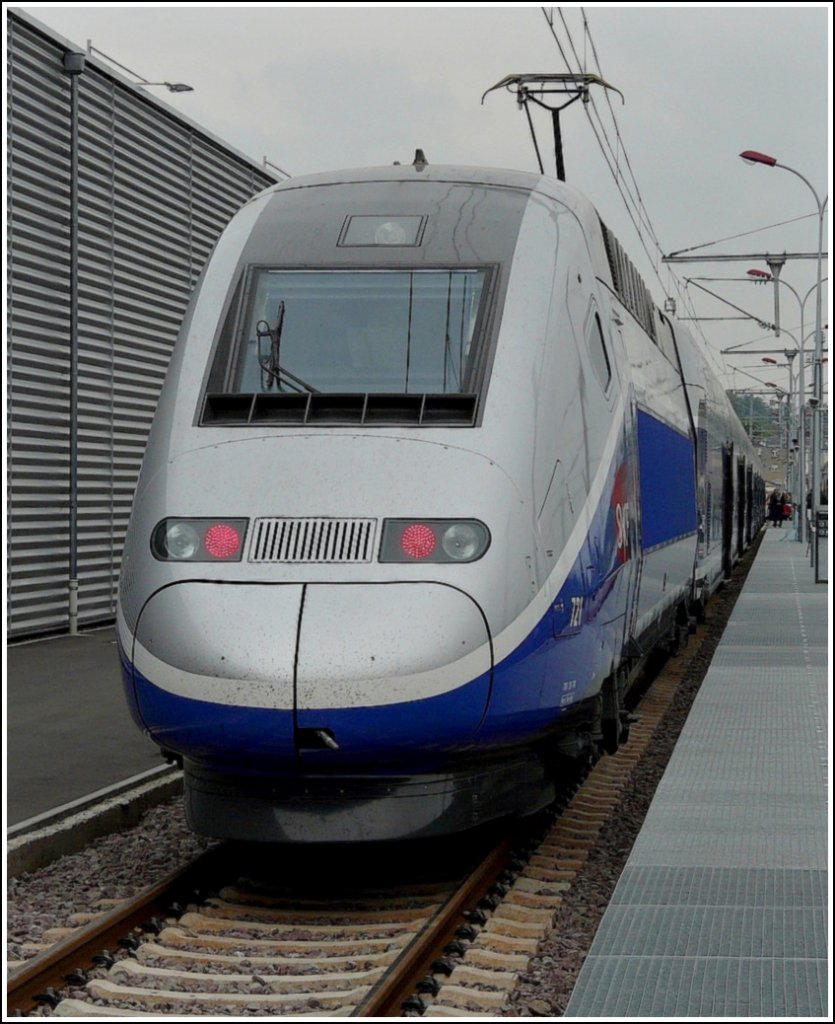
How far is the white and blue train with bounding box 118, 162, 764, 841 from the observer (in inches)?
236

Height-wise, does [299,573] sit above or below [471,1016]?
above

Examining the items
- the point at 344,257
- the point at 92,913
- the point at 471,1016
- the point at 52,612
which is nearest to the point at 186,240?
the point at 52,612

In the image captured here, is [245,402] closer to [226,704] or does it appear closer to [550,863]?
[226,704]

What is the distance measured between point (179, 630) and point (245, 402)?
48.3 inches

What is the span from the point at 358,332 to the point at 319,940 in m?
2.65

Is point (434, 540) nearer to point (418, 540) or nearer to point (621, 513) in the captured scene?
point (418, 540)

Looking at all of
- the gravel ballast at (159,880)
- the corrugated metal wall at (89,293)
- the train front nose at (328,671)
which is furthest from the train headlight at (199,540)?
the corrugated metal wall at (89,293)

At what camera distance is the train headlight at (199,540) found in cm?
634

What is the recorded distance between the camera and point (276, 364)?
716 cm

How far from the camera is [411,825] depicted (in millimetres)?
6246

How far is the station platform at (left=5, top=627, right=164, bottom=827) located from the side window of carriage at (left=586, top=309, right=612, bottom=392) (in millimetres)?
3390

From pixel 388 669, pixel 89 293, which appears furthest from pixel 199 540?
pixel 89 293

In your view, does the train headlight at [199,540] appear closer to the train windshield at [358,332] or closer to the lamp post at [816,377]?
the train windshield at [358,332]

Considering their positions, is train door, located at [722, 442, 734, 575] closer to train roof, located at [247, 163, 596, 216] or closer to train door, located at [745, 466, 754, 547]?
train door, located at [745, 466, 754, 547]
